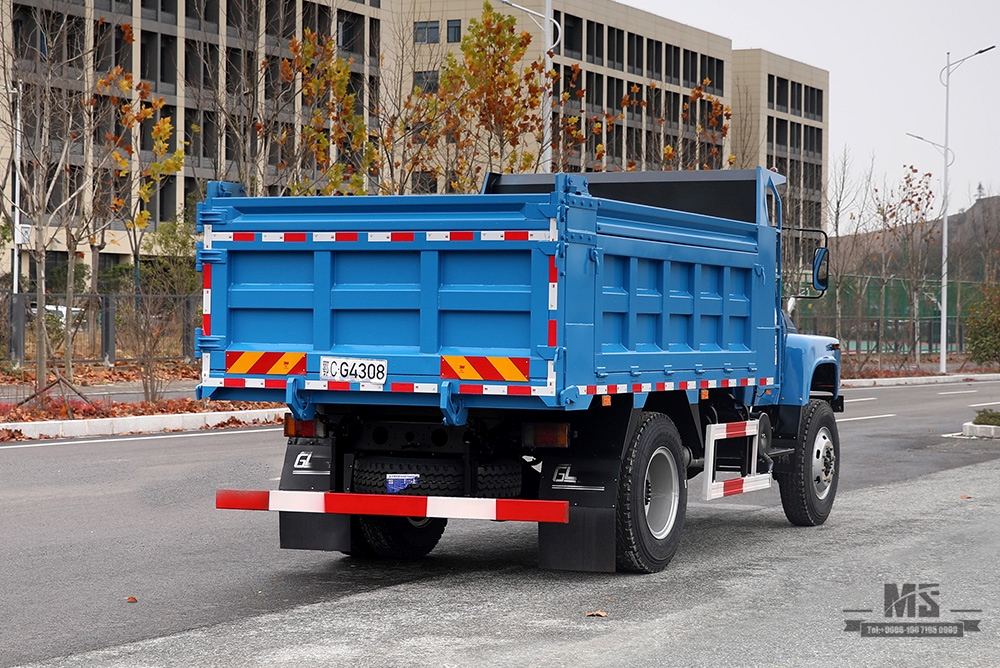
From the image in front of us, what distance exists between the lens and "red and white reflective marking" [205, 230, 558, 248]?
798 centimetres

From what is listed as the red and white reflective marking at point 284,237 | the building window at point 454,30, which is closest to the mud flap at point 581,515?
the red and white reflective marking at point 284,237

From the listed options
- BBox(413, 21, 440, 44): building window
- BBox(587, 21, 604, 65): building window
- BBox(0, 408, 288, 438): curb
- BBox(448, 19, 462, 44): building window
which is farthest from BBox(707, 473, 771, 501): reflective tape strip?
BBox(587, 21, 604, 65): building window

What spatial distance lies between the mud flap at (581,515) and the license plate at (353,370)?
1.22m

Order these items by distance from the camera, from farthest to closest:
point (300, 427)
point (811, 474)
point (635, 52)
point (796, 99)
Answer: point (796, 99) < point (635, 52) < point (811, 474) < point (300, 427)

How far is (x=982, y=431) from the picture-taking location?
2088 centimetres

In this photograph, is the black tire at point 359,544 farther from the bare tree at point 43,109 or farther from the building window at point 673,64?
the building window at point 673,64

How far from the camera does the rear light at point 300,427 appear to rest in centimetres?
883

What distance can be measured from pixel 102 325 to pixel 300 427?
2373cm

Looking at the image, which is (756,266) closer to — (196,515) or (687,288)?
(687,288)

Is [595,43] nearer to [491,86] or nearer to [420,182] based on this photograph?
[420,182]

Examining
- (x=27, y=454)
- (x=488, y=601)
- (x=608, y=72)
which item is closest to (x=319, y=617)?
(x=488, y=601)

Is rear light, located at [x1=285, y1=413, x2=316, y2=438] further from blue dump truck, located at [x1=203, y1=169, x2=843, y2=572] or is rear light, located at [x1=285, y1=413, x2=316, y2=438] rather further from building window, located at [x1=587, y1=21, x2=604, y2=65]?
building window, located at [x1=587, y1=21, x2=604, y2=65]

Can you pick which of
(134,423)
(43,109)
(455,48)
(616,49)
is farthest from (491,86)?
(616,49)

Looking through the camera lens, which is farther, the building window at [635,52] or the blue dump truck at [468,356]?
the building window at [635,52]
